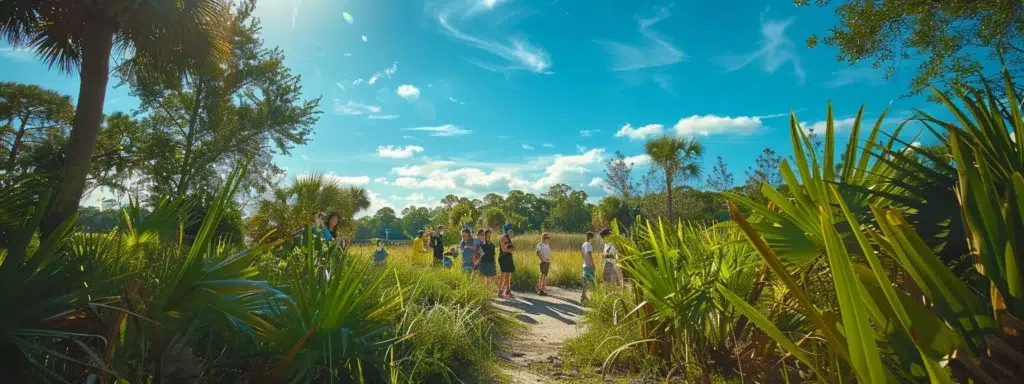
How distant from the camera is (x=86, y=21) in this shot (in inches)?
331

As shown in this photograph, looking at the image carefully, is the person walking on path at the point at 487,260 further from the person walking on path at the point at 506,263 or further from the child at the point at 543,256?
the child at the point at 543,256

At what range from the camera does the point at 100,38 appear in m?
8.20

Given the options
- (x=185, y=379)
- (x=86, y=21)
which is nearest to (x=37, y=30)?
(x=86, y=21)

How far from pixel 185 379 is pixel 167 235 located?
87.9 inches

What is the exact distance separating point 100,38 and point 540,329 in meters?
9.01

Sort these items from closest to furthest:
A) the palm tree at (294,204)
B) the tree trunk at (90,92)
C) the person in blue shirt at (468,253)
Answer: the tree trunk at (90,92), the person in blue shirt at (468,253), the palm tree at (294,204)

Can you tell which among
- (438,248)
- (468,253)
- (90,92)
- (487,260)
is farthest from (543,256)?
(90,92)

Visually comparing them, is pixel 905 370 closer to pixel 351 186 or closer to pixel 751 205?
pixel 751 205

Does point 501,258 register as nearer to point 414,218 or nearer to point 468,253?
point 468,253

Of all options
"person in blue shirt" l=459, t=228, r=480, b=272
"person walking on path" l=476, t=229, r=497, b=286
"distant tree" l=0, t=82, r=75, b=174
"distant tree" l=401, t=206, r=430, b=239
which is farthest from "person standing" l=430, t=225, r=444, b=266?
"distant tree" l=401, t=206, r=430, b=239

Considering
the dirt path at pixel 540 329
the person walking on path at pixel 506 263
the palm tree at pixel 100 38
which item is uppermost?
A: the palm tree at pixel 100 38

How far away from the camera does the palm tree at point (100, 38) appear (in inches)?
313

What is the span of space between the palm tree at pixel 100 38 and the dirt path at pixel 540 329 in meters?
6.42

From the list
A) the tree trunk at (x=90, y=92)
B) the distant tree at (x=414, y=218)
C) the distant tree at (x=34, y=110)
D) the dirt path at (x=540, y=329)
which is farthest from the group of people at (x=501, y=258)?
the distant tree at (x=414, y=218)
